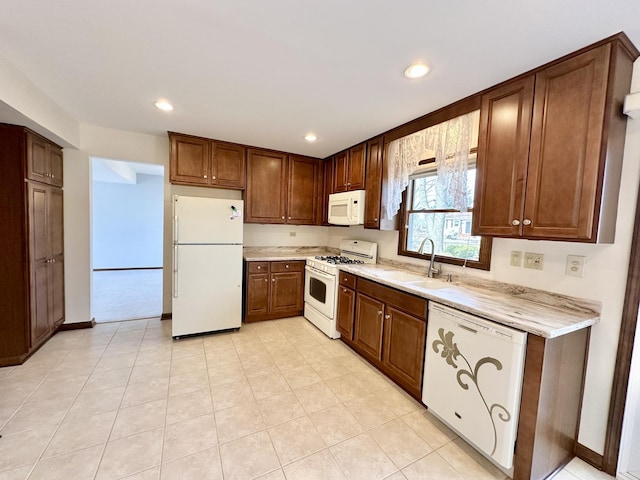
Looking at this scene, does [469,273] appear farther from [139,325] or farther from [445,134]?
[139,325]

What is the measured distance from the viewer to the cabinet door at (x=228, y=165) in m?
3.36

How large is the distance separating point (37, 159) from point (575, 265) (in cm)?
444

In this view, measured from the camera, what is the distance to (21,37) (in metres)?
1.51

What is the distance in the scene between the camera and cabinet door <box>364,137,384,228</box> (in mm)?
2949

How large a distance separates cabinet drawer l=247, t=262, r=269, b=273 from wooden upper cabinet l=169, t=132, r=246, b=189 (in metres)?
1.04

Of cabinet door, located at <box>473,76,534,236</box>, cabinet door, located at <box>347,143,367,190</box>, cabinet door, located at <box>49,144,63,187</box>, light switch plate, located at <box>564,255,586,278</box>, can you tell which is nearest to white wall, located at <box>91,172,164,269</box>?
cabinet door, located at <box>49,144,63,187</box>

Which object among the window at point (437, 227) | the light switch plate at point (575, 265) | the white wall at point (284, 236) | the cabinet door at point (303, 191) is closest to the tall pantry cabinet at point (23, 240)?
the white wall at point (284, 236)

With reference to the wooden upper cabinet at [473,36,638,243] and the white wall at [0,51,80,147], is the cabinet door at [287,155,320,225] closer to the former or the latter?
the white wall at [0,51,80,147]

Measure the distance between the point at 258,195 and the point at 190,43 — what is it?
7.25ft

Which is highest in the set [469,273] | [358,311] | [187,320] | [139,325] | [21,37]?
[21,37]

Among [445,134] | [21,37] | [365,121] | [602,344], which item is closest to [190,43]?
[21,37]

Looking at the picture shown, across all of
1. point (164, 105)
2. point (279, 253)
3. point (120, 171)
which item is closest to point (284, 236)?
point (279, 253)

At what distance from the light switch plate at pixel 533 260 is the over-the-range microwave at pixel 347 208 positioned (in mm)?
1682

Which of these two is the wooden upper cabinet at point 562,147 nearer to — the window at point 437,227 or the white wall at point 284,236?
the window at point 437,227
